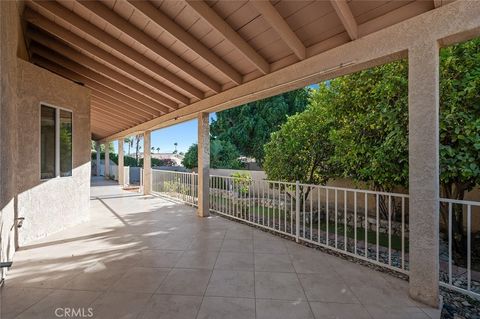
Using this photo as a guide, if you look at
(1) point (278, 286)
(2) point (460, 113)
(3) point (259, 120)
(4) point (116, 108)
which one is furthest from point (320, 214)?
(3) point (259, 120)

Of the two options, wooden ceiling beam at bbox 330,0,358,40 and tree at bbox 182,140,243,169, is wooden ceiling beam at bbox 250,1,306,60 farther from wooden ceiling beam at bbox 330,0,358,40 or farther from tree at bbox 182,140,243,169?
tree at bbox 182,140,243,169

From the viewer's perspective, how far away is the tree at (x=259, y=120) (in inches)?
547

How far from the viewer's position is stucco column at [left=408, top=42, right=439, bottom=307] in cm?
206

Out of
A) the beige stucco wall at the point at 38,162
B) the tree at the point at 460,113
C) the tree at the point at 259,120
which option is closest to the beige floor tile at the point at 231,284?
the tree at the point at 460,113

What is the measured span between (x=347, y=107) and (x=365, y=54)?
2.23 metres

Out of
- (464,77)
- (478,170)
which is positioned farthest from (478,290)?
(464,77)

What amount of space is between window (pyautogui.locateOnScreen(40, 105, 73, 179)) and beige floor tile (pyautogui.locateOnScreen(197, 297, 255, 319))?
12.5ft

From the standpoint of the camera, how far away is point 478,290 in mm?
2670

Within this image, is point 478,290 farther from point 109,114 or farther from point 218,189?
point 109,114

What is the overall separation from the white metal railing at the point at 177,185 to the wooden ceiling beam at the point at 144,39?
3.01m

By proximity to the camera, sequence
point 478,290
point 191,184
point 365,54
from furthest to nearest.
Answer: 1. point 191,184
2. point 478,290
3. point 365,54

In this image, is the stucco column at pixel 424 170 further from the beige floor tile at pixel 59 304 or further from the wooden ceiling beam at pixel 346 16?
the beige floor tile at pixel 59 304

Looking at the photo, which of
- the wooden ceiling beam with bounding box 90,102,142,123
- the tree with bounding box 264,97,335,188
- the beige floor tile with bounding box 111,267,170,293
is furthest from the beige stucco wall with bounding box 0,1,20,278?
the tree with bounding box 264,97,335,188

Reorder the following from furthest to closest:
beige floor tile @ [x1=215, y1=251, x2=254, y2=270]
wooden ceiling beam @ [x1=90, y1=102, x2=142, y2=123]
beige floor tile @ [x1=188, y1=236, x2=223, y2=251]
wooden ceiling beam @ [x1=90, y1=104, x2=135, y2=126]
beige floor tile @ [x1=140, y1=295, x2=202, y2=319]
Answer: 1. wooden ceiling beam @ [x1=90, y1=104, x2=135, y2=126]
2. wooden ceiling beam @ [x1=90, y1=102, x2=142, y2=123]
3. beige floor tile @ [x1=188, y1=236, x2=223, y2=251]
4. beige floor tile @ [x1=215, y1=251, x2=254, y2=270]
5. beige floor tile @ [x1=140, y1=295, x2=202, y2=319]
